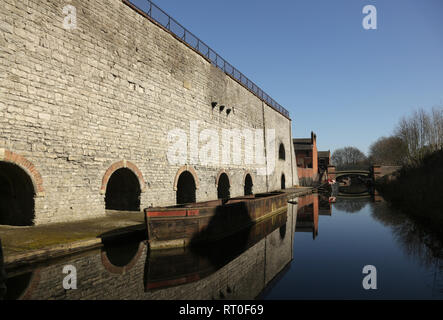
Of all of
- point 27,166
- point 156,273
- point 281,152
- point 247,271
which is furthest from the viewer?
point 281,152

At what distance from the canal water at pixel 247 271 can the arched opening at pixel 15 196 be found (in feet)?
9.05

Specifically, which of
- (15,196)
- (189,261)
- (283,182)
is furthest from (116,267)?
(283,182)

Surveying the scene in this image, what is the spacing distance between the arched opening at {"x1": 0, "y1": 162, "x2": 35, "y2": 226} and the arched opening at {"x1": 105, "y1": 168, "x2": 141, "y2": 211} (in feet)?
11.9

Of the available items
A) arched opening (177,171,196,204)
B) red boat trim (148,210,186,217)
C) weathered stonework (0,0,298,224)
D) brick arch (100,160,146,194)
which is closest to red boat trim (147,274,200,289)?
red boat trim (148,210,186,217)

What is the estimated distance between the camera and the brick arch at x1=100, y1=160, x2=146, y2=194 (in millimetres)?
9948

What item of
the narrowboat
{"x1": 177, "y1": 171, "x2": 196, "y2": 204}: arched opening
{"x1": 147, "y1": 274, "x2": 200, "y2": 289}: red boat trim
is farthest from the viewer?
{"x1": 177, "y1": 171, "x2": 196, "y2": 204}: arched opening

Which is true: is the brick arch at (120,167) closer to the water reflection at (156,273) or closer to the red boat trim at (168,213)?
the water reflection at (156,273)

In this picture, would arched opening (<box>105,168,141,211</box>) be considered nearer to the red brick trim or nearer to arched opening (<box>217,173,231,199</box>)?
the red brick trim

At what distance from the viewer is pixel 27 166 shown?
25.8ft

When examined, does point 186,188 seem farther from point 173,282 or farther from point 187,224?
point 173,282

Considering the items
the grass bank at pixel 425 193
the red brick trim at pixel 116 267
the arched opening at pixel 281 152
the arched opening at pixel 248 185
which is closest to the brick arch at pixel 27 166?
the red brick trim at pixel 116 267

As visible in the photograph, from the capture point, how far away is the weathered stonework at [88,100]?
7.84 metres

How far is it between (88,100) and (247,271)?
724 cm
